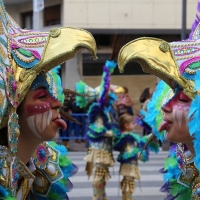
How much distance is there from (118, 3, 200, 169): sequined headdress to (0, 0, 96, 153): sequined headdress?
26 cm

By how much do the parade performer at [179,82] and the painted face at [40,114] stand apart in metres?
0.59

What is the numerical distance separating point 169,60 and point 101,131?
3.81 metres

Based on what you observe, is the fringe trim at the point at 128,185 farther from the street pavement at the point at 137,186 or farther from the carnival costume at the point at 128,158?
the street pavement at the point at 137,186

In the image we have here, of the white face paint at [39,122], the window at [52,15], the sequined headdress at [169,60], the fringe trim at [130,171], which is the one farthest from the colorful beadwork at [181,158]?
the window at [52,15]

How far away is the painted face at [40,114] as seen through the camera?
12.1 ft

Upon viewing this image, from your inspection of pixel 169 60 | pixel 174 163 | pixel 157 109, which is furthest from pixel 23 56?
pixel 174 163

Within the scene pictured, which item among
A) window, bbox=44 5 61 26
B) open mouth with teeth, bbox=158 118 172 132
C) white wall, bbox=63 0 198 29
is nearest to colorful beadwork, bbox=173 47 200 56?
open mouth with teeth, bbox=158 118 172 132

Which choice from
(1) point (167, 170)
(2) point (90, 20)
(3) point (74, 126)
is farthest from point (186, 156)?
(2) point (90, 20)

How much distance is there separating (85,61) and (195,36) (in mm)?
14182

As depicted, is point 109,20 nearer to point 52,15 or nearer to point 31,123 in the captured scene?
point 52,15

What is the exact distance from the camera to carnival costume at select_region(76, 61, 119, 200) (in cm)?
734

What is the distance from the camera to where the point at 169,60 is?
11.8 feet

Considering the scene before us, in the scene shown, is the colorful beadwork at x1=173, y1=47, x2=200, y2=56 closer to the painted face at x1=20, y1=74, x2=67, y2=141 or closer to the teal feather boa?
the teal feather boa

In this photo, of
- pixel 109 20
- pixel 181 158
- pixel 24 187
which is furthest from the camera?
pixel 109 20
